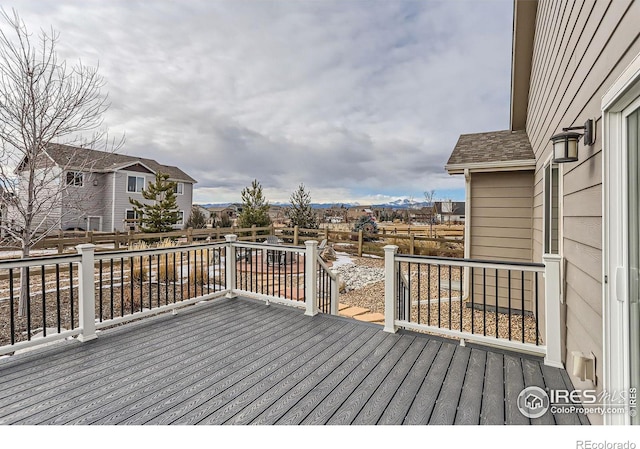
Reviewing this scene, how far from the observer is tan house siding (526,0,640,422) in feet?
5.24

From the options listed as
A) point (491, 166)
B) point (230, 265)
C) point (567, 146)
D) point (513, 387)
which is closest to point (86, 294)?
point (230, 265)

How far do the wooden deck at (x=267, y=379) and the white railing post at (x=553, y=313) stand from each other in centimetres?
13

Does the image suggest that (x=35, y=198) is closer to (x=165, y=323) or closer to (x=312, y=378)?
(x=165, y=323)

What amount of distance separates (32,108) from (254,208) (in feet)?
30.9

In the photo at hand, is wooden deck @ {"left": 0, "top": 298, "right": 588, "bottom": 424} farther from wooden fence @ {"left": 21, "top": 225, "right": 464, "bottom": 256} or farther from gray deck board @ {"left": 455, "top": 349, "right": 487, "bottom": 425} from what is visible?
wooden fence @ {"left": 21, "top": 225, "right": 464, "bottom": 256}

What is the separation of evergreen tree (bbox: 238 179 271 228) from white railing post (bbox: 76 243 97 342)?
10.6 metres

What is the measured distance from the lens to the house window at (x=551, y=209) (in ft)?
11.2

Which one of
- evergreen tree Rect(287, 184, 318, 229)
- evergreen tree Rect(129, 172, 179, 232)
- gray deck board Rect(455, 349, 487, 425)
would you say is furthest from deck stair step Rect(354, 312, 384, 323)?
evergreen tree Rect(129, 172, 179, 232)

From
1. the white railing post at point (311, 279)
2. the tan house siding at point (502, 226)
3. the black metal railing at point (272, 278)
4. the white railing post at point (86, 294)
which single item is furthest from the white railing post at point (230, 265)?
the tan house siding at point (502, 226)

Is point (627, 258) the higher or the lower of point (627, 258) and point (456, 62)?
the lower

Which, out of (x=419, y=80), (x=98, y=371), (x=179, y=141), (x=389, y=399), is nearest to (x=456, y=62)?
(x=419, y=80)

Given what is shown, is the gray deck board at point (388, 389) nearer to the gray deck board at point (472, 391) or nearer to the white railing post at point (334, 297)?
the gray deck board at point (472, 391)

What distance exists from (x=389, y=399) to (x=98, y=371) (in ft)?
7.82

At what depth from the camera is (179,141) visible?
13.0m
